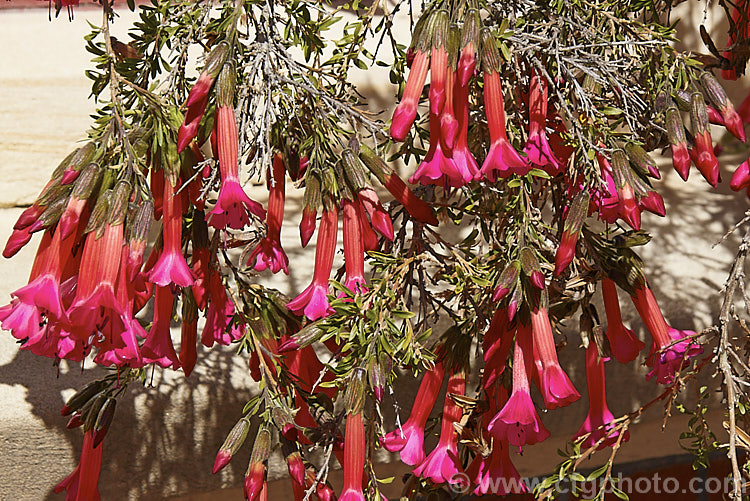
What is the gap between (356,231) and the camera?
0.80 meters

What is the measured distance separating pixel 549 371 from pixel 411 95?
0.99 feet

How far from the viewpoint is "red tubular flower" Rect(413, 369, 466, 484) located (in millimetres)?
834

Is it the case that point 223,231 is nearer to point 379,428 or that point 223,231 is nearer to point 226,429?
point 379,428

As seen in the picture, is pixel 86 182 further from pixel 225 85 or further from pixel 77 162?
pixel 225 85

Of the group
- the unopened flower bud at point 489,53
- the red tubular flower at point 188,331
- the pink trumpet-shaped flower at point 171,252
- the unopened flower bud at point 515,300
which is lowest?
the red tubular flower at point 188,331

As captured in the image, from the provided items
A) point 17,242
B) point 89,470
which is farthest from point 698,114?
point 89,470

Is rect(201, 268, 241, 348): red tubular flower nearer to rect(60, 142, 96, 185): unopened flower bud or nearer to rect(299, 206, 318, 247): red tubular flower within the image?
rect(299, 206, 318, 247): red tubular flower

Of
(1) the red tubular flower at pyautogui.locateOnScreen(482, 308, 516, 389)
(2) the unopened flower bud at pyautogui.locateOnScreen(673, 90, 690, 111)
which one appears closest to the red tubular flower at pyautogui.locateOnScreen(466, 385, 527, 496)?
(1) the red tubular flower at pyautogui.locateOnScreen(482, 308, 516, 389)

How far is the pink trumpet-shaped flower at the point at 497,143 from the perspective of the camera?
746mm

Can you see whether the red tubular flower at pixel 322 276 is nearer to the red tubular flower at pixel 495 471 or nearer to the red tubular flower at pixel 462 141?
the red tubular flower at pixel 462 141

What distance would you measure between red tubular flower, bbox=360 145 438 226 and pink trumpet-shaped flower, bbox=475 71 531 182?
0.08m

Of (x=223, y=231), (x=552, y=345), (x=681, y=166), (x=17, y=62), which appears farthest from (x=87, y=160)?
(x=17, y=62)

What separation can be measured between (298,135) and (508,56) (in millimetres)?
271

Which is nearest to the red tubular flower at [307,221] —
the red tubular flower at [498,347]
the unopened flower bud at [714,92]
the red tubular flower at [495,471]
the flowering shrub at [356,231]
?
the flowering shrub at [356,231]
